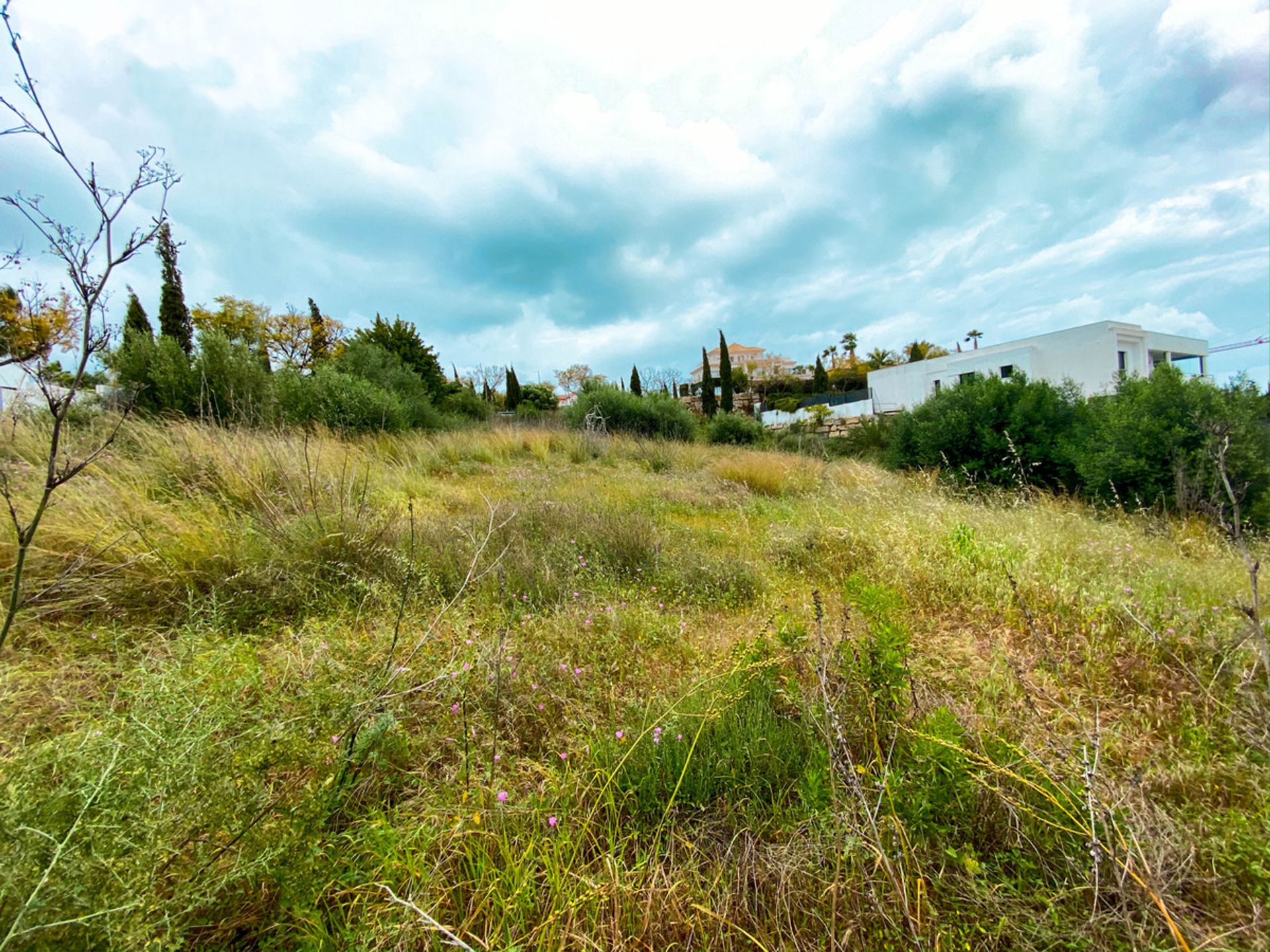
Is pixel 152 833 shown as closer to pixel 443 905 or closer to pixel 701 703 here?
pixel 443 905


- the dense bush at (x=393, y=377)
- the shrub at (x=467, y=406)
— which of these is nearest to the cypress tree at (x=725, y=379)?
the shrub at (x=467, y=406)

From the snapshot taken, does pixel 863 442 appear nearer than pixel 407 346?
Yes

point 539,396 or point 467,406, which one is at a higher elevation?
point 539,396

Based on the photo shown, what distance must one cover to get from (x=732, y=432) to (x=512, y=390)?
63.6 feet

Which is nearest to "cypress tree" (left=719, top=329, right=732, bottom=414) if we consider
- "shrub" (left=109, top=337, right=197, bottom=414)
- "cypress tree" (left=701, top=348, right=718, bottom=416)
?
"cypress tree" (left=701, top=348, right=718, bottom=416)

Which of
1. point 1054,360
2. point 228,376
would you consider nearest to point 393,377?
point 228,376

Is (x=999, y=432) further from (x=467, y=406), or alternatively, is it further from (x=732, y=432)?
(x=467, y=406)

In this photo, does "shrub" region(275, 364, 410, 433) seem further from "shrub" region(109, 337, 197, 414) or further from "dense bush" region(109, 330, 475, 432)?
"shrub" region(109, 337, 197, 414)

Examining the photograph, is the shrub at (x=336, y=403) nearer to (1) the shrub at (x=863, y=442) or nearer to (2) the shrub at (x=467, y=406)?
(2) the shrub at (x=467, y=406)

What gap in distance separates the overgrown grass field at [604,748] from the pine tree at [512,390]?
93.9 feet

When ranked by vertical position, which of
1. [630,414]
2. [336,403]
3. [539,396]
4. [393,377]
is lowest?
[630,414]

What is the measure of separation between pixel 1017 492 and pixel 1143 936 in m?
6.53

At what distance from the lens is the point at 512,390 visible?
30.9 m

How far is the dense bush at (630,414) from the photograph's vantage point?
13984mm
